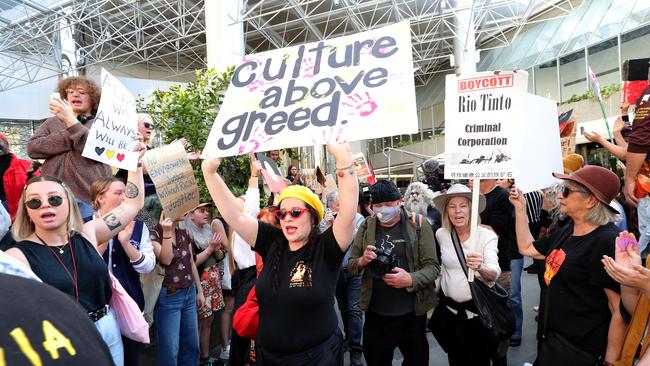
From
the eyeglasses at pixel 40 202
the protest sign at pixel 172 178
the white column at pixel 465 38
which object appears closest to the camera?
the eyeglasses at pixel 40 202

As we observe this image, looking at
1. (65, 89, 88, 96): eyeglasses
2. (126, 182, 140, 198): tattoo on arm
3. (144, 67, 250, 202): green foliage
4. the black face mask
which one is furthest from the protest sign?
(144, 67, 250, 202): green foliage

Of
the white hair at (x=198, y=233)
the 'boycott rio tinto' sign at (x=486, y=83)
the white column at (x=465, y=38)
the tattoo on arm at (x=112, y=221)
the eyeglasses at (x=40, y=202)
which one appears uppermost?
the white column at (x=465, y=38)

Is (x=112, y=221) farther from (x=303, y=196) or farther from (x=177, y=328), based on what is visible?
(x=177, y=328)

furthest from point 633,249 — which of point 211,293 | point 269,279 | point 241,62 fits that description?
point 211,293

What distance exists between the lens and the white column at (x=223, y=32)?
13688 mm

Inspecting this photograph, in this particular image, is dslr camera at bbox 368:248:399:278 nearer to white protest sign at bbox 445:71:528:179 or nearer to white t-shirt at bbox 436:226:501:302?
white t-shirt at bbox 436:226:501:302

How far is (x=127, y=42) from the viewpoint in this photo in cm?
2466

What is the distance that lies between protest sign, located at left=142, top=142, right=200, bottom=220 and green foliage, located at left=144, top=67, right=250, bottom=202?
198 centimetres

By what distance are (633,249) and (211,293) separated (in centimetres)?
391

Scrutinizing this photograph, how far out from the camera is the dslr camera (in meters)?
3.31

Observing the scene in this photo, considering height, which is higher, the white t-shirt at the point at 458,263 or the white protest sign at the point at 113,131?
the white protest sign at the point at 113,131

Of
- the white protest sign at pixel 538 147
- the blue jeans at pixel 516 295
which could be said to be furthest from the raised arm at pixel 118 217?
the blue jeans at pixel 516 295

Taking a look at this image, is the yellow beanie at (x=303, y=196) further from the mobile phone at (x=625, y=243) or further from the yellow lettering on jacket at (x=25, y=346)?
the yellow lettering on jacket at (x=25, y=346)

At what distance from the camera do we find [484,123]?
10.5 feet
